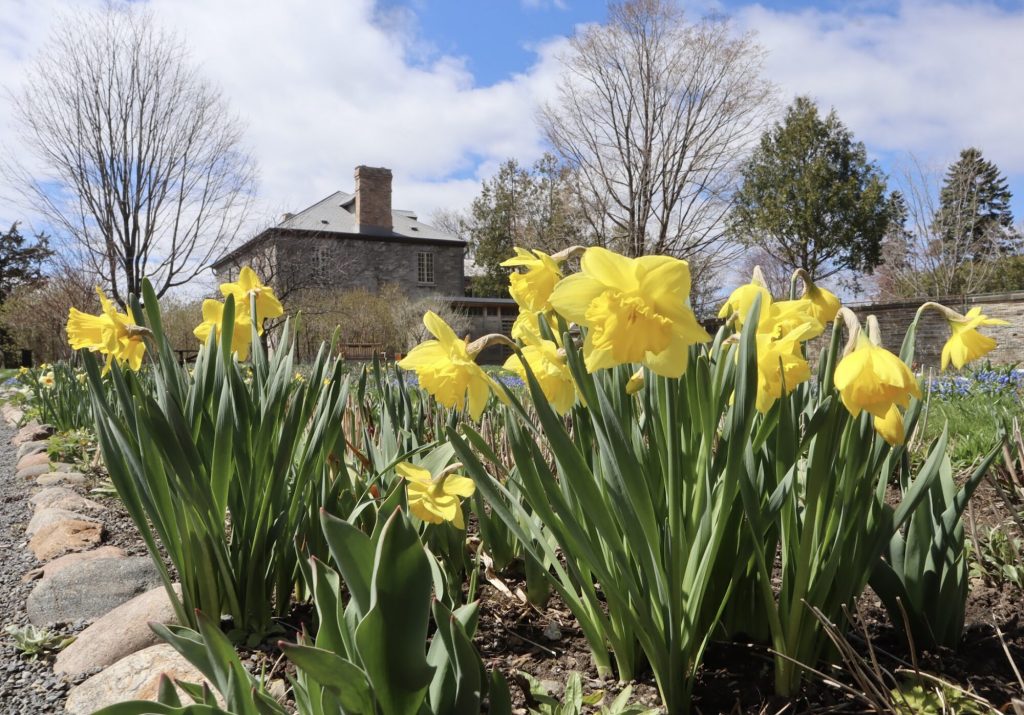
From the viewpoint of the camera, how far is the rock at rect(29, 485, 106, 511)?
10.1 feet

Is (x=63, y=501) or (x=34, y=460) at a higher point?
(x=63, y=501)

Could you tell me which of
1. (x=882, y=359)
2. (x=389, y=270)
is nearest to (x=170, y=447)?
(x=882, y=359)

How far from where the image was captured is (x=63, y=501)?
3168mm

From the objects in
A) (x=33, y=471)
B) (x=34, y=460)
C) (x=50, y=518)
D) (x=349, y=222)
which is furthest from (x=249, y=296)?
(x=349, y=222)

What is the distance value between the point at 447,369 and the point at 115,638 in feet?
3.89

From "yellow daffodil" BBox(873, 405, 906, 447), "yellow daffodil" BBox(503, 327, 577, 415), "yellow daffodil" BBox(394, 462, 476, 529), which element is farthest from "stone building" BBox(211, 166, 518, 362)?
"yellow daffodil" BBox(873, 405, 906, 447)

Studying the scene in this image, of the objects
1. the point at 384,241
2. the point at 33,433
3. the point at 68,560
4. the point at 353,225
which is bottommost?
the point at 33,433

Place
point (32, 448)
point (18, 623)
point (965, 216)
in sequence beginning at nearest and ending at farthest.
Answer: point (18, 623) < point (32, 448) < point (965, 216)

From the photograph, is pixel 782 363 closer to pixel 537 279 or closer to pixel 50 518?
pixel 537 279

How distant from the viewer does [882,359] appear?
0.90 m

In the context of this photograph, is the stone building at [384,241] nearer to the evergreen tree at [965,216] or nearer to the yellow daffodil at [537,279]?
the evergreen tree at [965,216]

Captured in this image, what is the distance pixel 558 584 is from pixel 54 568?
1.98 m

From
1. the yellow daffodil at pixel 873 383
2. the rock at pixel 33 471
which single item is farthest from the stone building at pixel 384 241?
the yellow daffodil at pixel 873 383

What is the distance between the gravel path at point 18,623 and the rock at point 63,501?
12 centimetres
